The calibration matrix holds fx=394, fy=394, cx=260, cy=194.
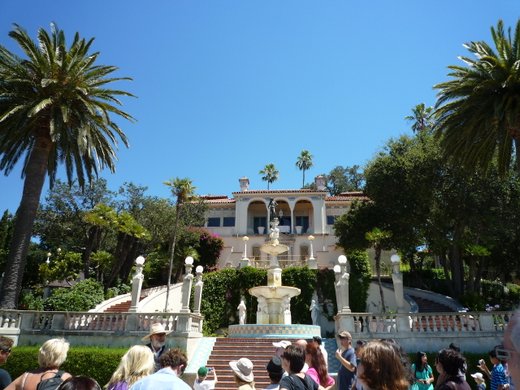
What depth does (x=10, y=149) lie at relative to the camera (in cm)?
1911

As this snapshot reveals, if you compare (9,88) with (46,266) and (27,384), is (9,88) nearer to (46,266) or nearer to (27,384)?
(46,266)

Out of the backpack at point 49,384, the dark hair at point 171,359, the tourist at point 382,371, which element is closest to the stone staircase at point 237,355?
the dark hair at point 171,359

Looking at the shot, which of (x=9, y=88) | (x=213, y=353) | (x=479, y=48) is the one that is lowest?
(x=213, y=353)

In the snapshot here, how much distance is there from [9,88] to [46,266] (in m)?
15.7

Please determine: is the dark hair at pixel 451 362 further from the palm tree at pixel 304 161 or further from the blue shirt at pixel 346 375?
the palm tree at pixel 304 161

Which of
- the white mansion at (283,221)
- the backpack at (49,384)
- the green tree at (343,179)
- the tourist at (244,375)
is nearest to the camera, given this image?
the backpack at (49,384)

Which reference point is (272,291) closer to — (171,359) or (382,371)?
(171,359)

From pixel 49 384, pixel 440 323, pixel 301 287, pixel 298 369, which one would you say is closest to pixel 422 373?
pixel 298 369

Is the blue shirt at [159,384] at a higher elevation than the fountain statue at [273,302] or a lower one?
lower

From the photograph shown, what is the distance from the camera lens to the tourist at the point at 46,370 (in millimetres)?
4082

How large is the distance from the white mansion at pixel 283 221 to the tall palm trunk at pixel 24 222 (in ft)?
78.9

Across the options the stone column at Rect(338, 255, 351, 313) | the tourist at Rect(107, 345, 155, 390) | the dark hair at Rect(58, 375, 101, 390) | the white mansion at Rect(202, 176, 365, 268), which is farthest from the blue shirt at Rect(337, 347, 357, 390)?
the white mansion at Rect(202, 176, 365, 268)

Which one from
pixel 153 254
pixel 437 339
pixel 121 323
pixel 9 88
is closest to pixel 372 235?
pixel 437 339

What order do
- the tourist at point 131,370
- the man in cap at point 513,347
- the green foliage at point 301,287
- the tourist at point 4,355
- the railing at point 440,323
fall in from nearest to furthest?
1. the man in cap at point 513,347
2. the tourist at point 131,370
3. the tourist at point 4,355
4. the railing at point 440,323
5. the green foliage at point 301,287
